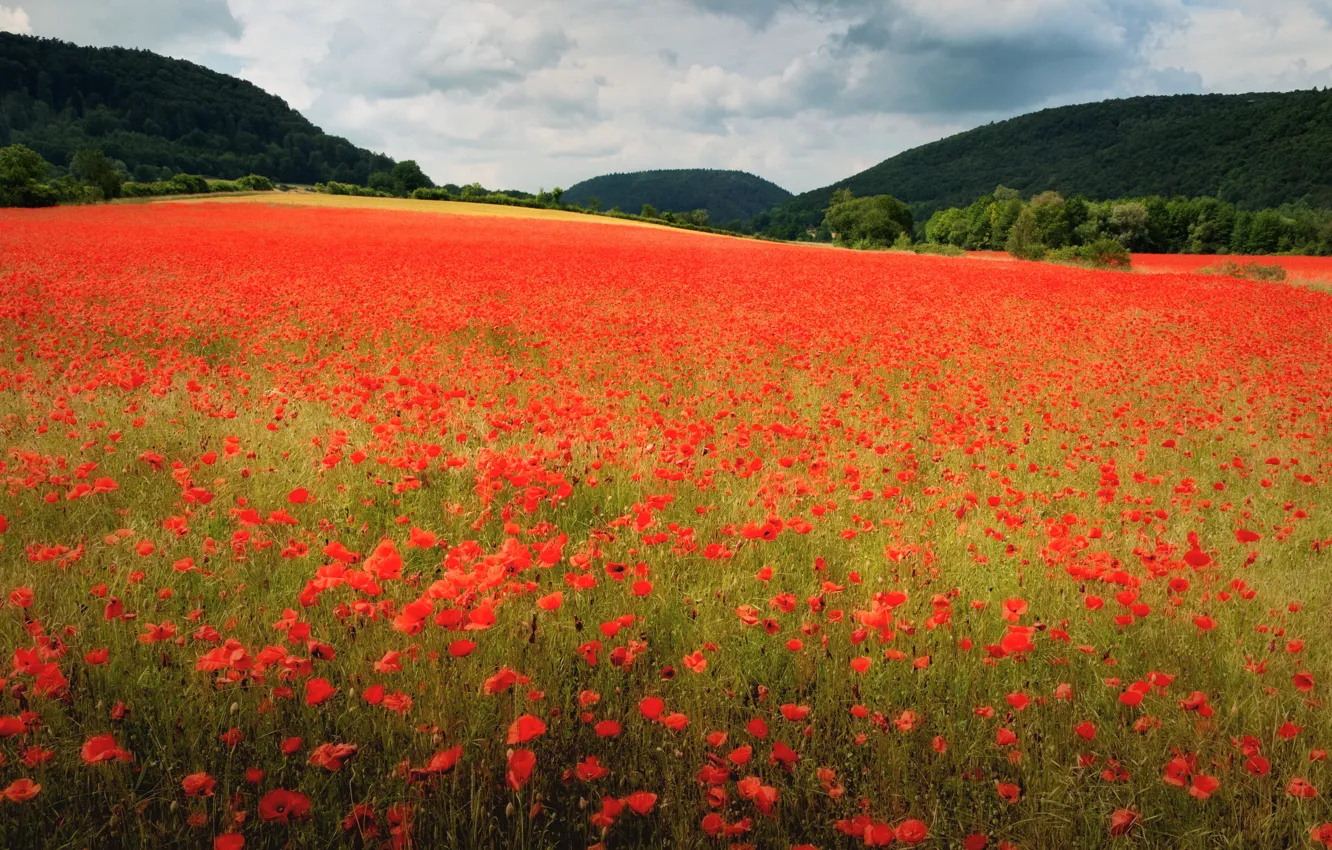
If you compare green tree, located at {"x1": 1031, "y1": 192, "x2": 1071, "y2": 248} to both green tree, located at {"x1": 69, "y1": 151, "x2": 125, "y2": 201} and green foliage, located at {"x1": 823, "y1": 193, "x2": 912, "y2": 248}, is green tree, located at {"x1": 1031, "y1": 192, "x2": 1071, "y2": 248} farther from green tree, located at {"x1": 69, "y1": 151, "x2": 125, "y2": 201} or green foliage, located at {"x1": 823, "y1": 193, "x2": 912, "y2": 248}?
green tree, located at {"x1": 69, "y1": 151, "x2": 125, "y2": 201}

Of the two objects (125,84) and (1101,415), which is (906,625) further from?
(125,84)

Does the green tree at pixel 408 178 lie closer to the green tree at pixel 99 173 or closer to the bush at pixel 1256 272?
the green tree at pixel 99 173

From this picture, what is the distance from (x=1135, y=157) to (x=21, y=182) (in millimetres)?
120211

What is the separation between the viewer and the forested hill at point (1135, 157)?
228 feet

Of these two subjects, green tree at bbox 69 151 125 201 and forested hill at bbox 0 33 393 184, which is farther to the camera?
forested hill at bbox 0 33 393 184

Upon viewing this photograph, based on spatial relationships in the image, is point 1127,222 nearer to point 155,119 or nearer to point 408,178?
point 408,178

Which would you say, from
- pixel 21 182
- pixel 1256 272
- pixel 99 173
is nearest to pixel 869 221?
pixel 1256 272

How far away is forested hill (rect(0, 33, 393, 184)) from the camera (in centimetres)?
8294

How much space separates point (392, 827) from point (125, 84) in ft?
546

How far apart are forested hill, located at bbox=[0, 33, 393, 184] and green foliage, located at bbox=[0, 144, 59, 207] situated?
3150 centimetres

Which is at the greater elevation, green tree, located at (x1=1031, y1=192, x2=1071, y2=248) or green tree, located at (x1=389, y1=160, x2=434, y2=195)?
green tree, located at (x1=389, y1=160, x2=434, y2=195)

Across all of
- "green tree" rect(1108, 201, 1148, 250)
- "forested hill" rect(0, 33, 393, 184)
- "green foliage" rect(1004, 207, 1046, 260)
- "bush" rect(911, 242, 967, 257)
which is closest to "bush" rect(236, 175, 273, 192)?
"forested hill" rect(0, 33, 393, 184)

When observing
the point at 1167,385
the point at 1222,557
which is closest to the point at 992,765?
the point at 1222,557

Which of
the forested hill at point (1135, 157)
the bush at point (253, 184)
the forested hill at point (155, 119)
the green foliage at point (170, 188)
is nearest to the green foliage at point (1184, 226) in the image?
the forested hill at point (1135, 157)
